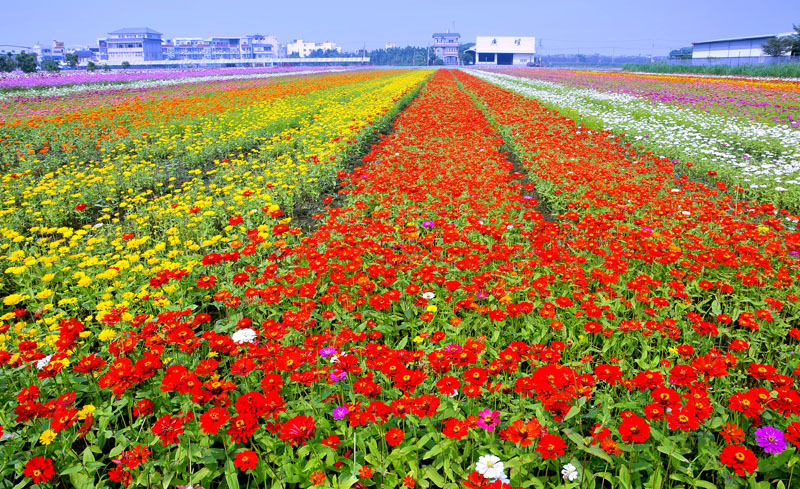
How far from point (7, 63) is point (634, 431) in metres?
57.7

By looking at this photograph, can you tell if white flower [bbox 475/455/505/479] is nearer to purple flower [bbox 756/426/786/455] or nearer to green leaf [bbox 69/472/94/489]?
purple flower [bbox 756/426/786/455]

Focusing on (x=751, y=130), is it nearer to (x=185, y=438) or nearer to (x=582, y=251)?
(x=582, y=251)

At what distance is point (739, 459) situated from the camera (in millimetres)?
1652

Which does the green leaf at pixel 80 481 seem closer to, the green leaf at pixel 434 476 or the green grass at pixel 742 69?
the green leaf at pixel 434 476

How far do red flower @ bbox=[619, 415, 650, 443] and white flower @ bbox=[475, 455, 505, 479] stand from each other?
0.50m

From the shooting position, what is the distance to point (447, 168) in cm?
704

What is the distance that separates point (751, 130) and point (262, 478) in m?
11.9

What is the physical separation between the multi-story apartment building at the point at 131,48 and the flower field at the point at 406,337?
14163cm

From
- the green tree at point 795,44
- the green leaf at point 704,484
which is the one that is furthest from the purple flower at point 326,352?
the green tree at point 795,44

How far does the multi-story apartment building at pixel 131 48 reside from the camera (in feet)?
395

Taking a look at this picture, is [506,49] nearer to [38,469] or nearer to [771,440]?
[771,440]

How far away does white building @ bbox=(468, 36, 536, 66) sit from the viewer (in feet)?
352

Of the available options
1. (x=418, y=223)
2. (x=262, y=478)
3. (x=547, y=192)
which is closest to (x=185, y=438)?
(x=262, y=478)

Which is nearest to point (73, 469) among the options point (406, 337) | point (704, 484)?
point (406, 337)
